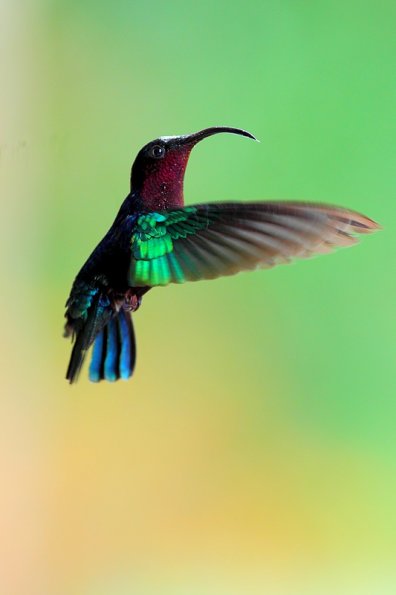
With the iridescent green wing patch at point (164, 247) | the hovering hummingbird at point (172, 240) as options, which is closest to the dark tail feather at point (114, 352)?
the hovering hummingbird at point (172, 240)

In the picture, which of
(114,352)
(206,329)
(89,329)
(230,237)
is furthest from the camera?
(206,329)

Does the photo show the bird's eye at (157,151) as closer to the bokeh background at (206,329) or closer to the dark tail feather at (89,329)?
the dark tail feather at (89,329)

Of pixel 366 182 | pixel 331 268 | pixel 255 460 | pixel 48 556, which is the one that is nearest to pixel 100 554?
pixel 48 556

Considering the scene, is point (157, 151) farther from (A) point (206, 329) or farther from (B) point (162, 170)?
(A) point (206, 329)

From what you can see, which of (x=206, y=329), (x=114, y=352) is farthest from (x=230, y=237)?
(x=206, y=329)

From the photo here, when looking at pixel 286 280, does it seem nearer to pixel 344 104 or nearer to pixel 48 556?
pixel 344 104

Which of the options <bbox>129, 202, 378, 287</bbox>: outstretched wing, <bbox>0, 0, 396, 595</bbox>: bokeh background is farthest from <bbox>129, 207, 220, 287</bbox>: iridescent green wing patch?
<bbox>0, 0, 396, 595</bbox>: bokeh background
